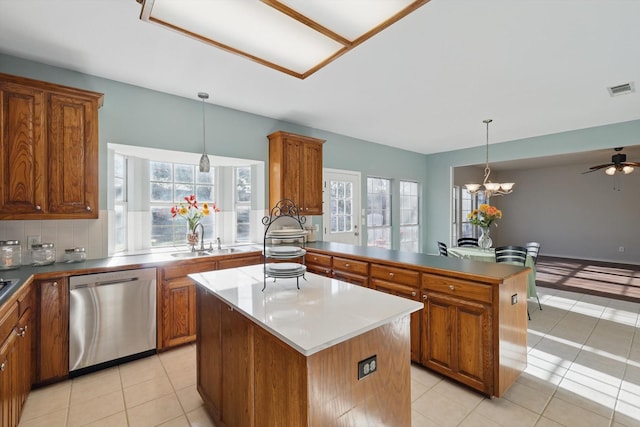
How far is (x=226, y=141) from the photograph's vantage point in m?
3.72

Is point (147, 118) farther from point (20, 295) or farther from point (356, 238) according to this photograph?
point (356, 238)

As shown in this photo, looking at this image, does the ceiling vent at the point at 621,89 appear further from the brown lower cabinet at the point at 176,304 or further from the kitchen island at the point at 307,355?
the brown lower cabinet at the point at 176,304

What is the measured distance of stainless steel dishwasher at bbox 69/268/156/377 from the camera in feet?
7.88

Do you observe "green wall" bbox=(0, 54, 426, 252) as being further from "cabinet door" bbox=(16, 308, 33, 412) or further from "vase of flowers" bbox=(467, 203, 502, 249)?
"vase of flowers" bbox=(467, 203, 502, 249)

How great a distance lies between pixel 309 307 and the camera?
147 cm

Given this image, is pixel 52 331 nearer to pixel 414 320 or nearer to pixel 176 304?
pixel 176 304

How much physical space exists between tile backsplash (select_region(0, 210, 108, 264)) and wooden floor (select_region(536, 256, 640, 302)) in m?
6.79

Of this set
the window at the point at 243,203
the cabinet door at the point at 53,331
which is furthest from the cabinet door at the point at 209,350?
the window at the point at 243,203

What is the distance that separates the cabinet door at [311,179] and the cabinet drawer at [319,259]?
2.37 feet

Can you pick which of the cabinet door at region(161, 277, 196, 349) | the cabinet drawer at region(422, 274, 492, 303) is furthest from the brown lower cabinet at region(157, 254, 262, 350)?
the cabinet drawer at region(422, 274, 492, 303)

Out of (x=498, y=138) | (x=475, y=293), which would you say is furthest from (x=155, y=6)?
(x=498, y=138)

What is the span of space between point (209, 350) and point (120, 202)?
2356mm

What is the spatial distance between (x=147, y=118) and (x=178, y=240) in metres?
1.51

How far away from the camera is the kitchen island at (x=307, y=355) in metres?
1.15
